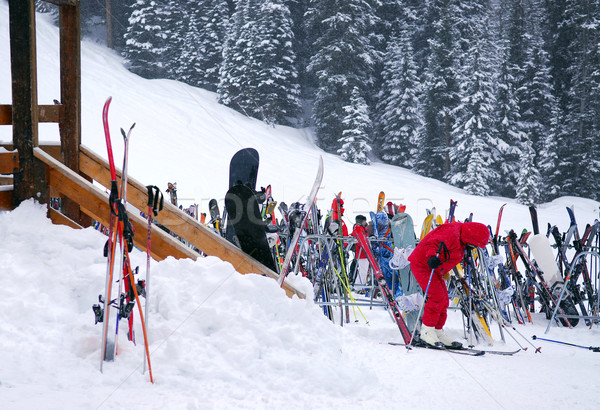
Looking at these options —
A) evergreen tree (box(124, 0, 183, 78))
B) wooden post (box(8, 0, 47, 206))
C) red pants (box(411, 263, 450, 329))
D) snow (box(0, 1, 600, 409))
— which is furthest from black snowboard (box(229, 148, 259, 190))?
evergreen tree (box(124, 0, 183, 78))

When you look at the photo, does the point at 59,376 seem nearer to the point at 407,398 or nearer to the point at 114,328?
the point at 114,328

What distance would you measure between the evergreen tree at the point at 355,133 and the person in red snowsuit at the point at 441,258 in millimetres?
21137

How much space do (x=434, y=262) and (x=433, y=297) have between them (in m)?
0.51

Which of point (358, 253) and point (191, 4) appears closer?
point (358, 253)

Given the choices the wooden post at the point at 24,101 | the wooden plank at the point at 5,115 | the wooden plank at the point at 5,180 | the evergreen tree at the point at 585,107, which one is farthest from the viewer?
the evergreen tree at the point at 585,107

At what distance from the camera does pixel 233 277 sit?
11.0ft

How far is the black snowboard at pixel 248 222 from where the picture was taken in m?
3.84

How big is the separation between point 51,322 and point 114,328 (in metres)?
0.41

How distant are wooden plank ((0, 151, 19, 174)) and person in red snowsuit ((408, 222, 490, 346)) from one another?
4157 mm

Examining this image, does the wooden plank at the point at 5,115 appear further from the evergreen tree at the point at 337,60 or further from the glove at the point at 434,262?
the evergreen tree at the point at 337,60

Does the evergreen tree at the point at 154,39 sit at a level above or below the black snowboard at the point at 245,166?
above

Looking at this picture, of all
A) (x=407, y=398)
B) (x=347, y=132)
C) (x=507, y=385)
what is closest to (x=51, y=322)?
(x=407, y=398)

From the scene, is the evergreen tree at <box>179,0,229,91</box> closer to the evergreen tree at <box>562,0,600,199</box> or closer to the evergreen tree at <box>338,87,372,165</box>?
the evergreen tree at <box>338,87,372,165</box>

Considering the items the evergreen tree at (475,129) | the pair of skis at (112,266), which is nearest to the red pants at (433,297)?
the pair of skis at (112,266)
